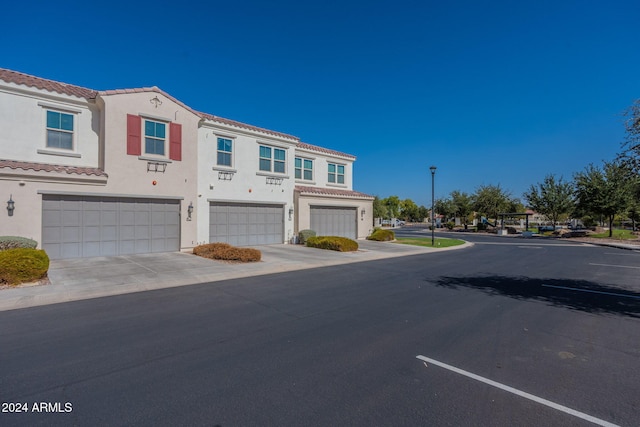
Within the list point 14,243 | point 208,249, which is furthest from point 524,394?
point 14,243

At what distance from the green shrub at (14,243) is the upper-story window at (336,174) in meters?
18.3

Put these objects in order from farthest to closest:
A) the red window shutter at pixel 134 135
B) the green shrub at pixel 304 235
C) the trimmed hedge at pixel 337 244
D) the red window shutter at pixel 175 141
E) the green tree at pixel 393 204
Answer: the green tree at pixel 393 204 < the green shrub at pixel 304 235 < the trimmed hedge at pixel 337 244 < the red window shutter at pixel 175 141 < the red window shutter at pixel 134 135

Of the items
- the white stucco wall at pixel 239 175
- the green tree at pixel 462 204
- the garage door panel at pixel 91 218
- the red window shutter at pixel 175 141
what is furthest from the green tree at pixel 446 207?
the garage door panel at pixel 91 218

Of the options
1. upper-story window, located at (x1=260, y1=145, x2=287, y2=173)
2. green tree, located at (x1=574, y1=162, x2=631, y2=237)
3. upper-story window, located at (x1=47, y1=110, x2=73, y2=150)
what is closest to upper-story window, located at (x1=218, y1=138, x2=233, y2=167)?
upper-story window, located at (x1=260, y1=145, x2=287, y2=173)

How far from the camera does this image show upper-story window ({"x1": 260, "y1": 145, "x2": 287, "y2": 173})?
1988 centimetres

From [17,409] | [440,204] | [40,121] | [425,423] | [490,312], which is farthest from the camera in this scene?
[440,204]

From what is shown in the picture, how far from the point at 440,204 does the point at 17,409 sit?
198ft

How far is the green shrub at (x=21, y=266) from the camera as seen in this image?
8.23 meters

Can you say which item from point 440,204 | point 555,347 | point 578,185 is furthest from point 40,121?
point 440,204

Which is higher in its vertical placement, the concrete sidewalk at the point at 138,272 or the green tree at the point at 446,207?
the green tree at the point at 446,207

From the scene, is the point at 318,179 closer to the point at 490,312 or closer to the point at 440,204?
the point at 490,312

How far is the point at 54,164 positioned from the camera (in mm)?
13438

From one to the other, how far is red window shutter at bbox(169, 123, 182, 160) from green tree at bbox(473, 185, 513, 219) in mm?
43709

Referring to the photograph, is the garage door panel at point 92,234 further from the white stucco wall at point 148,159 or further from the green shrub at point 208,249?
the green shrub at point 208,249
